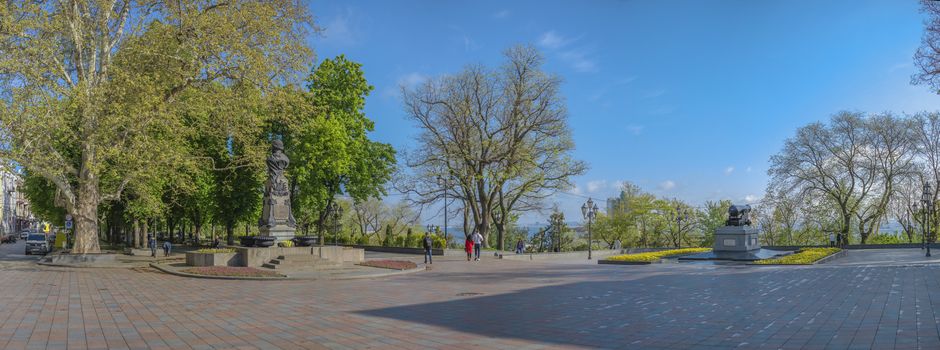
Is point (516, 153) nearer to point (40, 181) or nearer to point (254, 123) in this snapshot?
point (254, 123)

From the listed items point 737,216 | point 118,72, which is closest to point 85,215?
point 118,72

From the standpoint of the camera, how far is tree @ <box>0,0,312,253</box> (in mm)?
21688

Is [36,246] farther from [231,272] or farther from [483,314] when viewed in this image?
[483,314]

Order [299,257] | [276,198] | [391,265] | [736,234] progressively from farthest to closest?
1. [736,234]
2. [276,198]
3. [391,265]
4. [299,257]

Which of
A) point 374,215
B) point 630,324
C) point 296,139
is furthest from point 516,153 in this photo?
point 374,215

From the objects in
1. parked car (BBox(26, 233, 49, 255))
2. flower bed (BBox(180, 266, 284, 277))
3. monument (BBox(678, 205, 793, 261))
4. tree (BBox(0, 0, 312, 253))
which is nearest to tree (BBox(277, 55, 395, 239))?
tree (BBox(0, 0, 312, 253))

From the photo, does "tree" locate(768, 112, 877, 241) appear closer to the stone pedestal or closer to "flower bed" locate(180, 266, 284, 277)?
the stone pedestal

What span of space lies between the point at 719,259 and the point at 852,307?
1735 cm

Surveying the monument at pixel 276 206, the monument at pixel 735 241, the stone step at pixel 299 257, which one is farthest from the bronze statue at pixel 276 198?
the monument at pixel 735 241

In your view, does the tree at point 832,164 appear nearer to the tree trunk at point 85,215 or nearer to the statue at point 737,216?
the statue at point 737,216

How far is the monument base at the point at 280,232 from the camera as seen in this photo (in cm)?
2384

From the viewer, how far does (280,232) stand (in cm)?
2419

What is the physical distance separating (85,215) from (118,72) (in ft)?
23.8

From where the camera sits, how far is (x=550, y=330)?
27.6 ft
